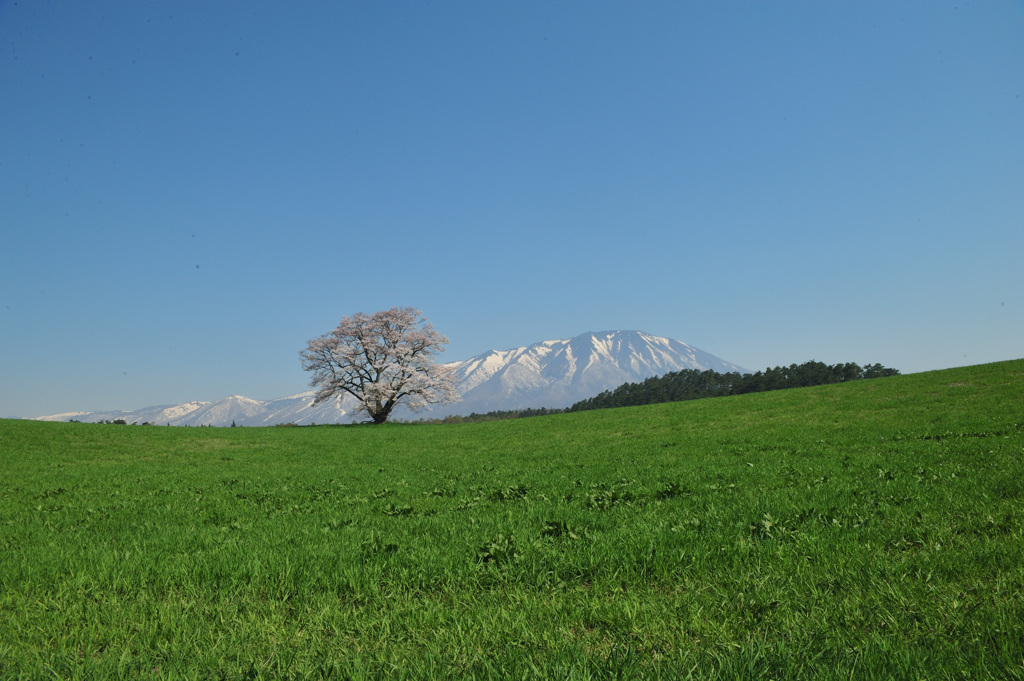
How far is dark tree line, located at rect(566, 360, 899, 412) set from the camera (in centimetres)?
9306

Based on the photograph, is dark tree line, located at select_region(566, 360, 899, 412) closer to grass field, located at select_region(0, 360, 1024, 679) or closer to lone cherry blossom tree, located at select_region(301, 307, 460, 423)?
lone cherry blossom tree, located at select_region(301, 307, 460, 423)

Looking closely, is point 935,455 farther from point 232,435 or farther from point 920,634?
point 232,435

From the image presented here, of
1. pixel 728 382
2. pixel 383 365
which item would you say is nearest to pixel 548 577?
pixel 383 365

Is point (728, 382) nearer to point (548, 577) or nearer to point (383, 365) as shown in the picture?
point (383, 365)

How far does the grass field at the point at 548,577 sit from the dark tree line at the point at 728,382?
68127 millimetres

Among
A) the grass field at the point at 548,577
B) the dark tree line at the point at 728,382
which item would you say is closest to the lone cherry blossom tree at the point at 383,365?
the dark tree line at the point at 728,382

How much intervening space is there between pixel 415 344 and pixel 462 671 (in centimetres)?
6965

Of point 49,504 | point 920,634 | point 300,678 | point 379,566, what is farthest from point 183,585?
point 49,504

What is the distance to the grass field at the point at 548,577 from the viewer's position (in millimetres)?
4020

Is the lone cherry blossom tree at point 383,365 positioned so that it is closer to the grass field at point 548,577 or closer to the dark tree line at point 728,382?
the dark tree line at point 728,382

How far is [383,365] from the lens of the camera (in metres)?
71.1

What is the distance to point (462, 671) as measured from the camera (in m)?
3.88

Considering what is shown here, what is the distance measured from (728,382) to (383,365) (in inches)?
3195

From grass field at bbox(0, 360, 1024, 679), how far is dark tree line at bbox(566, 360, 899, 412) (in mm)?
68127
